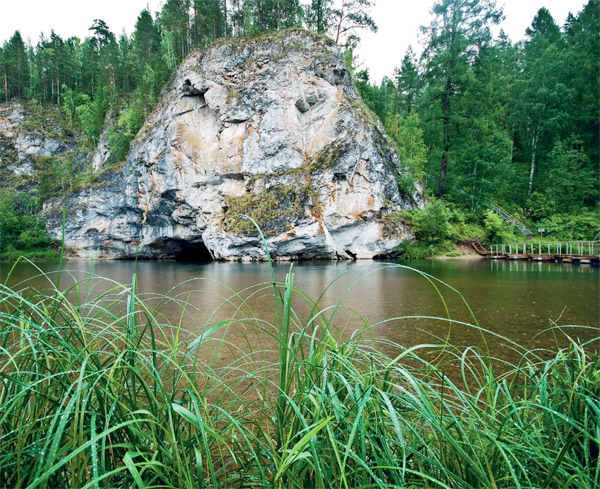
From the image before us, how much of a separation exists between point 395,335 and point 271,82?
2103 cm

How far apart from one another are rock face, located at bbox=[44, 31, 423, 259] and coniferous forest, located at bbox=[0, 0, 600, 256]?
128 inches

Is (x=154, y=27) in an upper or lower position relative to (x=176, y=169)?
upper

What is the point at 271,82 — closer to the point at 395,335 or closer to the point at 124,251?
the point at 124,251

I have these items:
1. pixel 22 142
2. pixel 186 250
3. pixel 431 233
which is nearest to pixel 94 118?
pixel 22 142

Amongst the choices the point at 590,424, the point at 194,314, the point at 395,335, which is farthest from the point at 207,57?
the point at 590,424

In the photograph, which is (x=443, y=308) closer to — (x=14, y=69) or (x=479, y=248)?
(x=479, y=248)

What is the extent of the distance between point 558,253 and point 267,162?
1594 centimetres

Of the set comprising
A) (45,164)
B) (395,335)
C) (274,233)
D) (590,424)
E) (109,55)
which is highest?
(109,55)

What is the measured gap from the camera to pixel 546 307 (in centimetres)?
529

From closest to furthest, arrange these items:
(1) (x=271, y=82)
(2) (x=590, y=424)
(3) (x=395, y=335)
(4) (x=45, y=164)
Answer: (2) (x=590, y=424)
(3) (x=395, y=335)
(1) (x=271, y=82)
(4) (x=45, y=164)

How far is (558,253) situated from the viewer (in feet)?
47.6

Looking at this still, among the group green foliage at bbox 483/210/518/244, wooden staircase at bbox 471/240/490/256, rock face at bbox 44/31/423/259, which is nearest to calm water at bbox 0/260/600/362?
rock face at bbox 44/31/423/259

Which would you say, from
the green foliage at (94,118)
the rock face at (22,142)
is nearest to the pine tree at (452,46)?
the green foliage at (94,118)

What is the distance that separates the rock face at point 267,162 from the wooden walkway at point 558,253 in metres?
5.23
